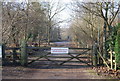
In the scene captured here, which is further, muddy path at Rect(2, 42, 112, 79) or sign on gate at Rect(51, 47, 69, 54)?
sign on gate at Rect(51, 47, 69, 54)

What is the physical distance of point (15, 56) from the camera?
39.5 ft

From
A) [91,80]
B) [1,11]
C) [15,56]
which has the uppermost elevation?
[1,11]

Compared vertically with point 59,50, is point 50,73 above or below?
below

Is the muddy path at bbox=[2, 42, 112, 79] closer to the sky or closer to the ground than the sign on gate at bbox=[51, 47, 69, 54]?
closer to the ground

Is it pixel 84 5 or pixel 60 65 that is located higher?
pixel 84 5

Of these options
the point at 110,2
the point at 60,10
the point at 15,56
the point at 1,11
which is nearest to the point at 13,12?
the point at 1,11

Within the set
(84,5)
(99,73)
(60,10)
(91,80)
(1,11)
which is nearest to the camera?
(91,80)

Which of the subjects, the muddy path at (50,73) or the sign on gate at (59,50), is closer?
the muddy path at (50,73)

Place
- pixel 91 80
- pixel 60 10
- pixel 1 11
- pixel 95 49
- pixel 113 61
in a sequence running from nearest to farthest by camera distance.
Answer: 1. pixel 91 80
2. pixel 113 61
3. pixel 95 49
4. pixel 1 11
5. pixel 60 10

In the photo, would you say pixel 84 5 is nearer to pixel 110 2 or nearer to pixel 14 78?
pixel 110 2

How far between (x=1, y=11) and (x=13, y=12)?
2.45 m

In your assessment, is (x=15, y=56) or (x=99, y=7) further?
(x=99, y=7)

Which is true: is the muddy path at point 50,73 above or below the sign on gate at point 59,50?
below

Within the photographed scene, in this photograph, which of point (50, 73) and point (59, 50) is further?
point (59, 50)
